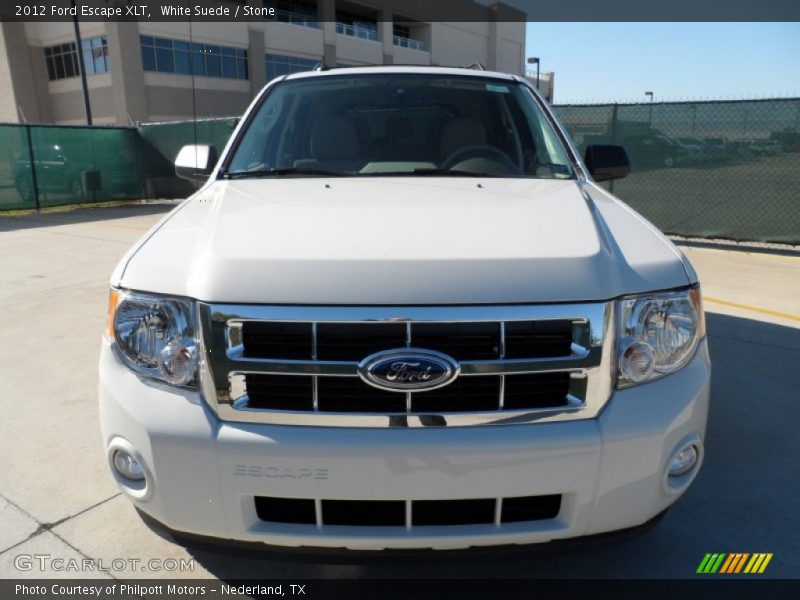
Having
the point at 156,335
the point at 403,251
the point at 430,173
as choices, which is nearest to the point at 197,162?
the point at 430,173

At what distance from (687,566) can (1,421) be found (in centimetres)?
356

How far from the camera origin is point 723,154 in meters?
9.12

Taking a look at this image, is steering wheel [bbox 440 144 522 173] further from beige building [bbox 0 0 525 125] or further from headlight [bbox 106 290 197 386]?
beige building [bbox 0 0 525 125]

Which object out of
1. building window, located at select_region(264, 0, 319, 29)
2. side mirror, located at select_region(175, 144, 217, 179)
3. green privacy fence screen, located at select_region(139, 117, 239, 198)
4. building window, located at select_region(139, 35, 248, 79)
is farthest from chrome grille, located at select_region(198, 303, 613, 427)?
building window, located at select_region(264, 0, 319, 29)

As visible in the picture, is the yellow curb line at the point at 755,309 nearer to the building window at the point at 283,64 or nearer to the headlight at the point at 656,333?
→ the headlight at the point at 656,333

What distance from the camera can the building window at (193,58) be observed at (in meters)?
36.4

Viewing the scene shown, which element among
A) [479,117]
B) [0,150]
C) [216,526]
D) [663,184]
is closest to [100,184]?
[0,150]

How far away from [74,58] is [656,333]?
44.9m

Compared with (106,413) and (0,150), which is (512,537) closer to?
(106,413)

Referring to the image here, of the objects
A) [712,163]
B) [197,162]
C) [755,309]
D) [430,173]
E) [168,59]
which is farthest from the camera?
[168,59]

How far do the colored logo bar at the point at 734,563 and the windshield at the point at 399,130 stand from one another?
1725mm

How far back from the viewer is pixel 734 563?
230cm

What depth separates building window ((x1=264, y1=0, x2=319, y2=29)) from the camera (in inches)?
1753

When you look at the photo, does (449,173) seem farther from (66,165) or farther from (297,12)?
(297,12)
